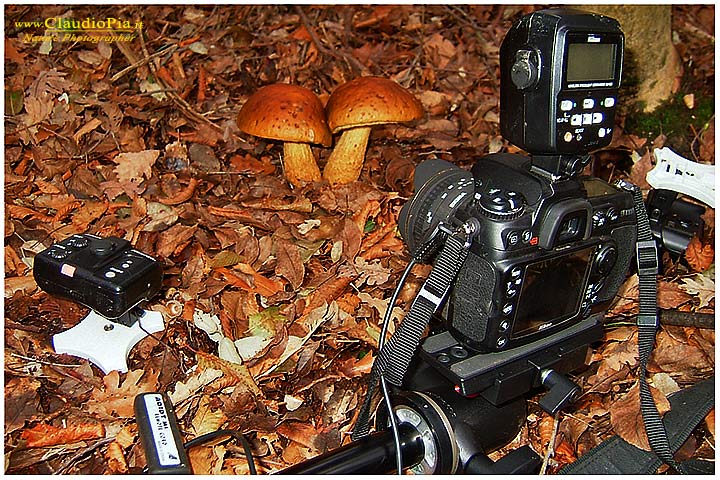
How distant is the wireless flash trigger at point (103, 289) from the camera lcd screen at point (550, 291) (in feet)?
3.69

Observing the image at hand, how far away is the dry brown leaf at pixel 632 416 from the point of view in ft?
6.30

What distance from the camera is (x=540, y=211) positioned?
162 centimetres

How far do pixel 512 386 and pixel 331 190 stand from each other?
145 centimetres

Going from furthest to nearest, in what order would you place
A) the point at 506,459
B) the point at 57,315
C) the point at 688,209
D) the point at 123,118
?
the point at 123,118 → the point at 688,209 → the point at 57,315 → the point at 506,459

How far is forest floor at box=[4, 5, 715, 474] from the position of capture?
197cm

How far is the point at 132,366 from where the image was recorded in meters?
2.09

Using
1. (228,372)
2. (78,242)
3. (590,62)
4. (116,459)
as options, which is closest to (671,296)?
(590,62)

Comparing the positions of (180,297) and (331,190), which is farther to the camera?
(331,190)

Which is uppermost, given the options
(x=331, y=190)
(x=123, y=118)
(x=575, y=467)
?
(x=123, y=118)

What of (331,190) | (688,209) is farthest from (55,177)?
(688,209)

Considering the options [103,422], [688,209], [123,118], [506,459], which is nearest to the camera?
[506,459]

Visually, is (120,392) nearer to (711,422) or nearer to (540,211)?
(540,211)

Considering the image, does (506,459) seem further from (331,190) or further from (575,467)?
(331,190)

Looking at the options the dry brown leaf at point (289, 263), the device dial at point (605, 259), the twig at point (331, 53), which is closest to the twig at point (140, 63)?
the twig at point (331, 53)
